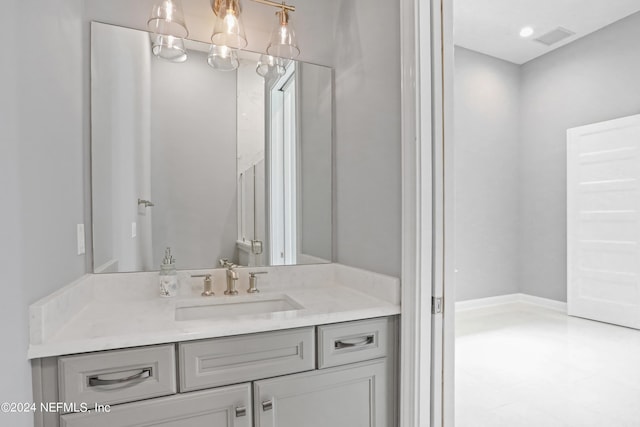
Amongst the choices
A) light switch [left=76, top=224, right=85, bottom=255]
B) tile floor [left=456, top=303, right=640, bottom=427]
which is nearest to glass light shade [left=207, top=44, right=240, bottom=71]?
light switch [left=76, top=224, right=85, bottom=255]

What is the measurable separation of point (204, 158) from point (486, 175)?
3.75 metres

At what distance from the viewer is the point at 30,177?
3.19ft

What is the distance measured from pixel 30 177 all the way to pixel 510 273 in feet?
16.2

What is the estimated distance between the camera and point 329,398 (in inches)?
52.2

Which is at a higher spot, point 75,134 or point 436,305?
point 75,134

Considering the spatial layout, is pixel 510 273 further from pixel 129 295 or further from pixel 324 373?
pixel 129 295

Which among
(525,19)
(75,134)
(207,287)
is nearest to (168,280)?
(207,287)

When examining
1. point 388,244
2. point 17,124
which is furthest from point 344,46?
point 17,124

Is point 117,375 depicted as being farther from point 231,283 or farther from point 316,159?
point 316,159

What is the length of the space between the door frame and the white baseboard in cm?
311

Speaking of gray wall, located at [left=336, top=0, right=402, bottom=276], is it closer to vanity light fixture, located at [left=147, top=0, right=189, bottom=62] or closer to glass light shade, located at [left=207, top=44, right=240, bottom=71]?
glass light shade, located at [left=207, top=44, right=240, bottom=71]

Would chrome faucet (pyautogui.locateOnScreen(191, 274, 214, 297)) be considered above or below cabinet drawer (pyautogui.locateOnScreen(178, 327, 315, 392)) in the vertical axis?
above

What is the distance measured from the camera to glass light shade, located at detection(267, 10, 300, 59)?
1.82 meters

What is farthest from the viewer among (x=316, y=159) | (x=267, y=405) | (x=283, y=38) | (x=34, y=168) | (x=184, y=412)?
(x=316, y=159)
